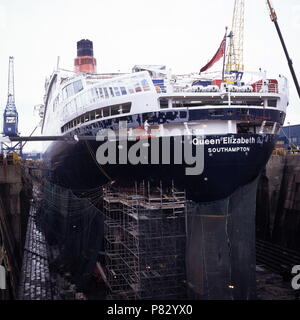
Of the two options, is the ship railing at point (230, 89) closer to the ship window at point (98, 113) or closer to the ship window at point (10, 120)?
the ship window at point (98, 113)

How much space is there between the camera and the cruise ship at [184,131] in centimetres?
1723

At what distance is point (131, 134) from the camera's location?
58.6 feet

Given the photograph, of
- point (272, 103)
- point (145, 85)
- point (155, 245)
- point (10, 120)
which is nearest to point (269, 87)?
point (272, 103)

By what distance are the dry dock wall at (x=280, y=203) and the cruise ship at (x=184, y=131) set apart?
10.3 m

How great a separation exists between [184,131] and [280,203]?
1613cm

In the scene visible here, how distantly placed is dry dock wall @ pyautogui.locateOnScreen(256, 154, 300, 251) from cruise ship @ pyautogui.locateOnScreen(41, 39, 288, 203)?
33.9 ft

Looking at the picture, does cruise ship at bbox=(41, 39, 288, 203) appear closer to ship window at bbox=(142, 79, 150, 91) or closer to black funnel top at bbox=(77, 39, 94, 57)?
ship window at bbox=(142, 79, 150, 91)

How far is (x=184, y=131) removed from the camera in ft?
57.0

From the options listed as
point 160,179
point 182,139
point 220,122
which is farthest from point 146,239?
point 220,122

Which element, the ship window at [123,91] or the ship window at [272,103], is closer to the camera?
the ship window at [123,91]

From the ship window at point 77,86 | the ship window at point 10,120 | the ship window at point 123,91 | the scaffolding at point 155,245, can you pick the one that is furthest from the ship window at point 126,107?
the ship window at point 10,120

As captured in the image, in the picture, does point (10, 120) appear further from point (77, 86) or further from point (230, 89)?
point (230, 89)

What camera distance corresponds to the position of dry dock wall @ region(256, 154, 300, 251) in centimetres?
2728

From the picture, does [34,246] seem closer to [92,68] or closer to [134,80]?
[92,68]
